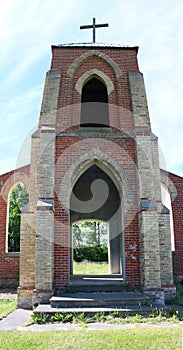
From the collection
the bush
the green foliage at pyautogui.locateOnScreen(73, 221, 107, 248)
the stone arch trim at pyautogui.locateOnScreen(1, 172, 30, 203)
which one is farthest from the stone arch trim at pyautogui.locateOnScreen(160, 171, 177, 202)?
the green foliage at pyautogui.locateOnScreen(73, 221, 107, 248)

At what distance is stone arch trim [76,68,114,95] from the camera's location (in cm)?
1092

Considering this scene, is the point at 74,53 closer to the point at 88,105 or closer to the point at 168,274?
the point at 88,105

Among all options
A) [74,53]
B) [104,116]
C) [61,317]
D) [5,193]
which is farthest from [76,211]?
[61,317]

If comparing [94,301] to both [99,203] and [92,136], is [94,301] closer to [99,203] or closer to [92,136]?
[92,136]

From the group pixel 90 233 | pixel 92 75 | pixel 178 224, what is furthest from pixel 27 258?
pixel 90 233

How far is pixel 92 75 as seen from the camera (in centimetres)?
1123

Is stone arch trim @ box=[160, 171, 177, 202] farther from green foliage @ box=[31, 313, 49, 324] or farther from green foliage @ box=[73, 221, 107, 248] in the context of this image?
green foliage @ box=[73, 221, 107, 248]

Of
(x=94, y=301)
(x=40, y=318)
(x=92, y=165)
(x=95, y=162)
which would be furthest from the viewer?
(x=92, y=165)

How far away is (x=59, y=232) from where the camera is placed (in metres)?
9.03

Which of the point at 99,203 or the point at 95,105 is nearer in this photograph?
the point at 95,105

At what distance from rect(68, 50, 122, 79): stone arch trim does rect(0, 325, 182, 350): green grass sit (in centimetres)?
818

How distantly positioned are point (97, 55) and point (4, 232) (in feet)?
28.2

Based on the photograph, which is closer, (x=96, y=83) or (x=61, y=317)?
(x=61, y=317)

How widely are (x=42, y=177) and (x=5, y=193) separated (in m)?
6.49
